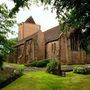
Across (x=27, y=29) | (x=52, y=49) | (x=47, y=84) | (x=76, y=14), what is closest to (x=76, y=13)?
(x=76, y=14)

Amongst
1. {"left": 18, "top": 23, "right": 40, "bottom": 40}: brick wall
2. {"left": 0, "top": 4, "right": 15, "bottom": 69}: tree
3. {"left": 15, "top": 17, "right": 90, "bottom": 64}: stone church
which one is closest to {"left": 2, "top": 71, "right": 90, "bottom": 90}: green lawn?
{"left": 0, "top": 4, "right": 15, "bottom": 69}: tree

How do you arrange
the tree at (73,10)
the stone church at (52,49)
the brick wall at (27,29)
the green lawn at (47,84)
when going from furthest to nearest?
the brick wall at (27,29), the stone church at (52,49), the green lawn at (47,84), the tree at (73,10)

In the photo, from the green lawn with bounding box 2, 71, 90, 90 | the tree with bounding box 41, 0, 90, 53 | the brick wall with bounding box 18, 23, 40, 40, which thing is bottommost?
the green lawn with bounding box 2, 71, 90, 90

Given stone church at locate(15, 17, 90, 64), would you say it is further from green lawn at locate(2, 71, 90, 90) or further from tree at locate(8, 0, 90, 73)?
tree at locate(8, 0, 90, 73)

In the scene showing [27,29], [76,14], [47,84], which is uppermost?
[27,29]

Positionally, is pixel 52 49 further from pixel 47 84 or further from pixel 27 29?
pixel 47 84

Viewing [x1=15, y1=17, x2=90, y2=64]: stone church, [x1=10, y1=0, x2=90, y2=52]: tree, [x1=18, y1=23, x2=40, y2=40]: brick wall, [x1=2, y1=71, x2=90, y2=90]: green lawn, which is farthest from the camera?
[x1=18, y1=23, x2=40, y2=40]: brick wall

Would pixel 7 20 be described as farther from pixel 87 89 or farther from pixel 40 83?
pixel 87 89

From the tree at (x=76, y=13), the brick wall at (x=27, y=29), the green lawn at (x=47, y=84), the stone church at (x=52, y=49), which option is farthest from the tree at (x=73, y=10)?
the brick wall at (x=27, y=29)

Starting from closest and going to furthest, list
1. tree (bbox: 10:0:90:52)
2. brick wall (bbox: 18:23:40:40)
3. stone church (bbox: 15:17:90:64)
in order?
tree (bbox: 10:0:90:52), stone church (bbox: 15:17:90:64), brick wall (bbox: 18:23:40:40)

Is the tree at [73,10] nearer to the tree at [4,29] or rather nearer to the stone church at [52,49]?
the tree at [4,29]

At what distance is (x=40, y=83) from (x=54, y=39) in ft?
107

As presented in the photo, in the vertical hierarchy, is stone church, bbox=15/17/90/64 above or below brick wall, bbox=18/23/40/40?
below

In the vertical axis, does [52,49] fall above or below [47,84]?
above
